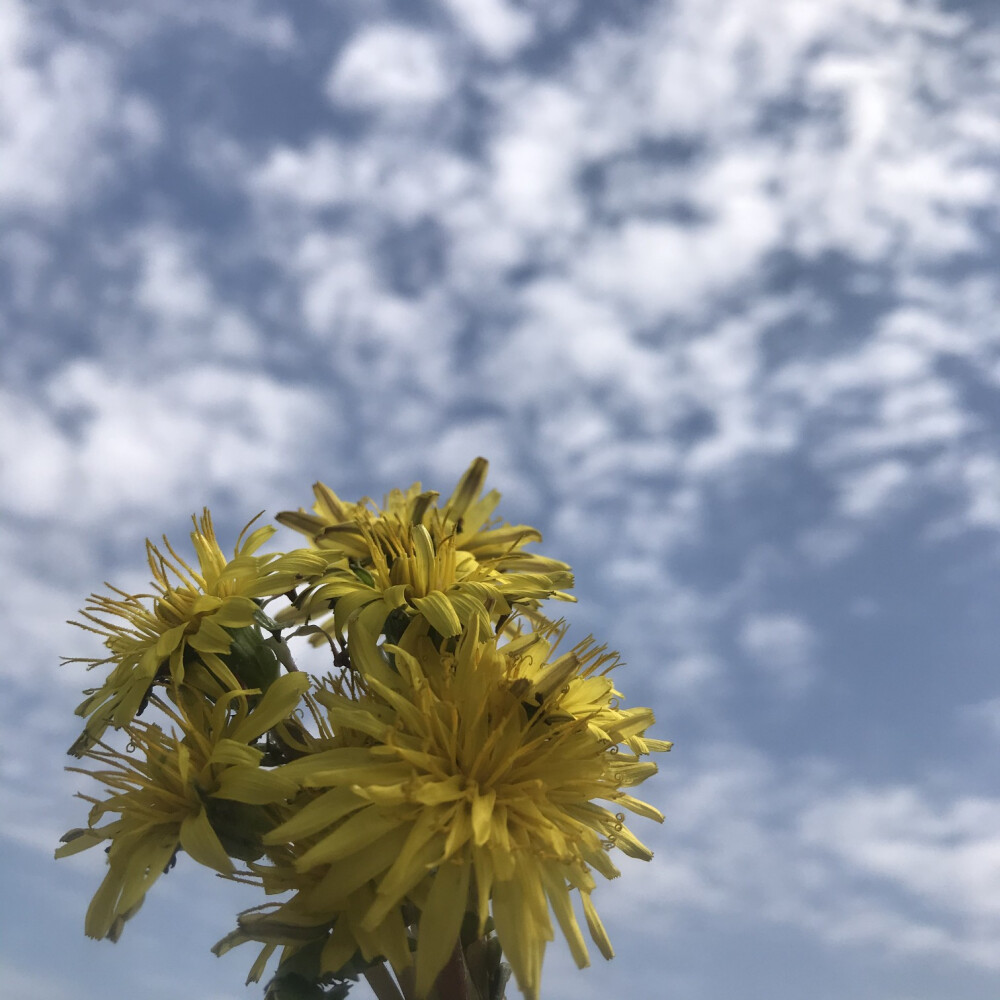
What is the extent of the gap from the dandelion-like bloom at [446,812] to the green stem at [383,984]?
244 millimetres

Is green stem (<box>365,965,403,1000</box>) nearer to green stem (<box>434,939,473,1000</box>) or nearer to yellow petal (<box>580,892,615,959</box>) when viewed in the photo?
green stem (<box>434,939,473,1000</box>)

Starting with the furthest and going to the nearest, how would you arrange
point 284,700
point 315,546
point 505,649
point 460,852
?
point 315,546 < point 505,649 < point 284,700 < point 460,852

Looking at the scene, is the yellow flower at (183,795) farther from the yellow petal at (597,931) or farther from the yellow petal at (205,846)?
the yellow petal at (597,931)

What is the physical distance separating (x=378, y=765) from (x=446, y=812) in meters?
0.19

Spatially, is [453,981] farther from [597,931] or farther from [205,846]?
[205,846]

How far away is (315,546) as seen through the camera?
303cm

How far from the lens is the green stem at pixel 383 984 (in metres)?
2.49

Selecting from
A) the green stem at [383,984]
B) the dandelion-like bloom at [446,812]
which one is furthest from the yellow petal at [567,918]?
the green stem at [383,984]

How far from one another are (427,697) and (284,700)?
1.20 ft

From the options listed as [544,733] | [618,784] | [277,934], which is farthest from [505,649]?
[277,934]

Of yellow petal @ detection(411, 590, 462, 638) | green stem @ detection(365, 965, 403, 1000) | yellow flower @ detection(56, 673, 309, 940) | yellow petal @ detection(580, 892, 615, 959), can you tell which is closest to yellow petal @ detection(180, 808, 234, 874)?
yellow flower @ detection(56, 673, 309, 940)

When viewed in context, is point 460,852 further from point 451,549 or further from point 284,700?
point 451,549

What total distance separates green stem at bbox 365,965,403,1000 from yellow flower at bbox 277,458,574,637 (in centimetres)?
86

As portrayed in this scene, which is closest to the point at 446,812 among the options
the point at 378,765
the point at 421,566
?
the point at 378,765
